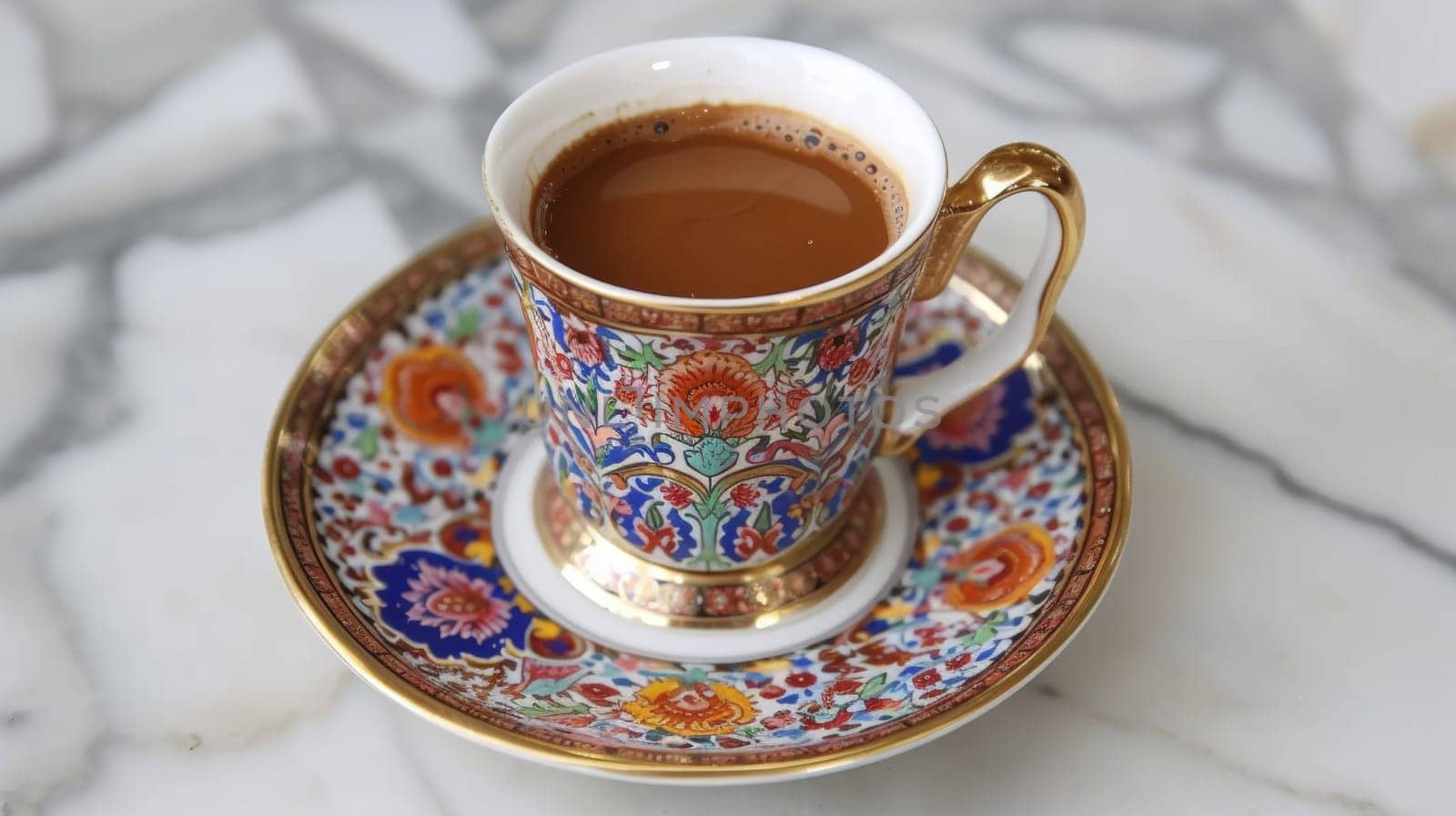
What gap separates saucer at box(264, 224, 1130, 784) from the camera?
86cm

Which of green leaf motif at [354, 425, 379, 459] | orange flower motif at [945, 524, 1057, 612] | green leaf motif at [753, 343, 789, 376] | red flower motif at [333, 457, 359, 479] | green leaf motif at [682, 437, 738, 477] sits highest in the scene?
green leaf motif at [753, 343, 789, 376]

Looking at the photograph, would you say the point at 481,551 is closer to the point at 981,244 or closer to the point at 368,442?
the point at 368,442

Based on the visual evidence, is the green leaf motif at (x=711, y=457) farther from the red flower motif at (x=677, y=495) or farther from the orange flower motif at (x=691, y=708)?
the orange flower motif at (x=691, y=708)

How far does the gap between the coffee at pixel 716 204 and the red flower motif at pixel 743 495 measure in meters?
0.13

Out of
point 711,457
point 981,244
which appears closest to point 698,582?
point 711,457

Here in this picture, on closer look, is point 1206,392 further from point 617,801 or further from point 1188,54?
point 617,801

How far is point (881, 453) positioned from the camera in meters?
1.06

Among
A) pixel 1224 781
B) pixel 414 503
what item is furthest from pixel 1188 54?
pixel 414 503

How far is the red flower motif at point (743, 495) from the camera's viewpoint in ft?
3.12

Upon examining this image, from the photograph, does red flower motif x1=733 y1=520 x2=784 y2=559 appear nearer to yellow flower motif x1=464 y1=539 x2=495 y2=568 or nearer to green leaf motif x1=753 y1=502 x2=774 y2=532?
green leaf motif x1=753 y1=502 x2=774 y2=532

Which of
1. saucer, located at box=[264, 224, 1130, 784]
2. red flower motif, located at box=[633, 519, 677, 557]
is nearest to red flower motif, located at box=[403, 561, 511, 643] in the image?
saucer, located at box=[264, 224, 1130, 784]

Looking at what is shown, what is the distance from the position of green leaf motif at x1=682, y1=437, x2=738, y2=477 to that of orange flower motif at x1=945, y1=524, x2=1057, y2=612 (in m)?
0.21

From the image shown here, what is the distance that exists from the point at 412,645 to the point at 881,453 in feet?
1.23

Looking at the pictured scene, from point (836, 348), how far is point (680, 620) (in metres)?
0.26
